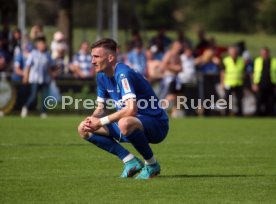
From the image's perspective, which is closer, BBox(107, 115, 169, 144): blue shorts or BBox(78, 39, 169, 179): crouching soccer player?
BBox(78, 39, 169, 179): crouching soccer player

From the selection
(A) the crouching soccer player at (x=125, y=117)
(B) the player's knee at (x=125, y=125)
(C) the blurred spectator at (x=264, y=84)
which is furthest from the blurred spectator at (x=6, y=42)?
(B) the player's knee at (x=125, y=125)

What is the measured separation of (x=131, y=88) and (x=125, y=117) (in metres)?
0.32

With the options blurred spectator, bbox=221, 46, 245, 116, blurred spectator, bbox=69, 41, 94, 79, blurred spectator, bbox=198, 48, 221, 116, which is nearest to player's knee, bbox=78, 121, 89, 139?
blurred spectator, bbox=69, 41, 94, 79

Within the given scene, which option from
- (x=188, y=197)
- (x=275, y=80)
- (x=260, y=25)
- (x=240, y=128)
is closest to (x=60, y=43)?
(x=275, y=80)

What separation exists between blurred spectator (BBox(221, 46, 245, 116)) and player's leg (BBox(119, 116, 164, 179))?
52.2 feet

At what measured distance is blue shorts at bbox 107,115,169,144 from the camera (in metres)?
9.76

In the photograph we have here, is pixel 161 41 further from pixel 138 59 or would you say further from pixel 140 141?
pixel 140 141

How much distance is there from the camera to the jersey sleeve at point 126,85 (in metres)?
9.41

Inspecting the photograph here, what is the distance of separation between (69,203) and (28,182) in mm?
1625

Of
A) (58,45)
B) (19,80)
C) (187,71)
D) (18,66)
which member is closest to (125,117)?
(19,80)

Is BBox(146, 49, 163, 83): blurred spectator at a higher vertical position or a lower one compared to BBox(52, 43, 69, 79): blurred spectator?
lower

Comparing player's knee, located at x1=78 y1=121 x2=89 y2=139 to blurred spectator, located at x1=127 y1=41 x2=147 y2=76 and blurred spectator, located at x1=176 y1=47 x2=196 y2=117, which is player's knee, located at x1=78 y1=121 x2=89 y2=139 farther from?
blurred spectator, located at x1=176 y1=47 x2=196 y2=117

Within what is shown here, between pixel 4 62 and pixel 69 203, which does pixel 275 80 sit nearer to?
pixel 4 62

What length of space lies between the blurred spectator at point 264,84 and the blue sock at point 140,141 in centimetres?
1682
